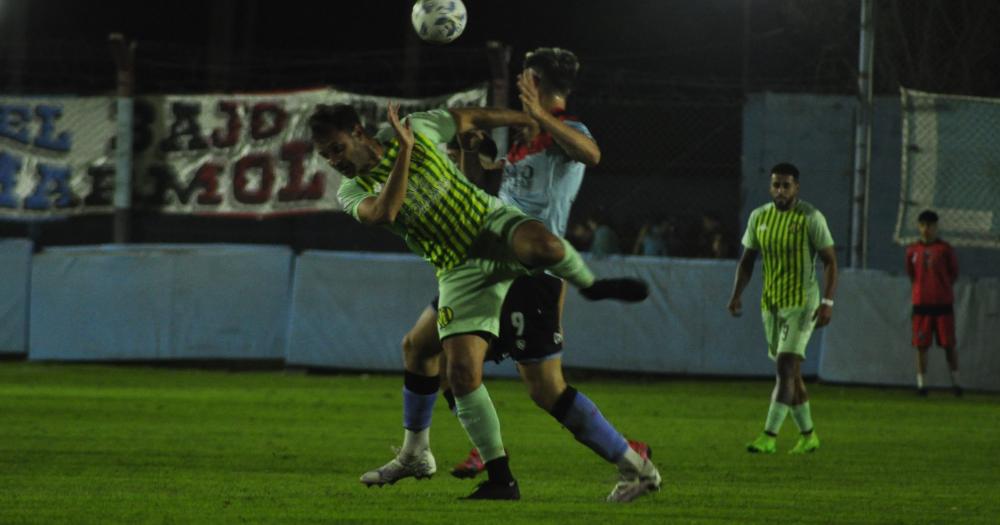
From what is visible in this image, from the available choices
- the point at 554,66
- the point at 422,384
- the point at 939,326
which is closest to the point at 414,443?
the point at 422,384

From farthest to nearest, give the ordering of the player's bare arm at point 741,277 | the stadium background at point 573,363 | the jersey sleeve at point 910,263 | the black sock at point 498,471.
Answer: the jersey sleeve at point 910,263
the player's bare arm at point 741,277
the stadium background at point 573,363
the black sock at point 498,471

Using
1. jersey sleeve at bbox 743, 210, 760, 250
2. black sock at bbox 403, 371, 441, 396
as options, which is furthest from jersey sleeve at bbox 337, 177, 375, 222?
jersey sleeve at bbox 743, 210, 760, 250

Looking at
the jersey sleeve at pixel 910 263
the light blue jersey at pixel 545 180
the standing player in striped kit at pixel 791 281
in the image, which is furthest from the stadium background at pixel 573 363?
the light blue jersey at pixel 545 180

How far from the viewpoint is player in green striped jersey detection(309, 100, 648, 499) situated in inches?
297

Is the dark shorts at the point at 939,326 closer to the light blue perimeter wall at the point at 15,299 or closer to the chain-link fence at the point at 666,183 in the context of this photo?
the chain-link fence at the point at 666,183

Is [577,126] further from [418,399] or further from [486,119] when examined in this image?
[418,399]

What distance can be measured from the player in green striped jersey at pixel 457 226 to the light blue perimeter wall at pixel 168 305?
1096 cm

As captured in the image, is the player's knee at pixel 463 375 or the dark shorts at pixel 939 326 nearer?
the player's knee at pixel 463 375

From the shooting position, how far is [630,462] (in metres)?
7.75

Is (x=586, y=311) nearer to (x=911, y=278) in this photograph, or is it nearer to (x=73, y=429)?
(x=911, y=278)

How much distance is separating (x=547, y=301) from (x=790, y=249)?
410 cm

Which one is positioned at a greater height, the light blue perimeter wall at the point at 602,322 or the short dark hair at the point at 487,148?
the short dark hair at the point at 487,148

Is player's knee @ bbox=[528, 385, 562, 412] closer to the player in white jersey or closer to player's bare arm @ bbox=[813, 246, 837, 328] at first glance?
Answer: the player in white jersey

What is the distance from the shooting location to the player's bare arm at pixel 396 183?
7.25 meters
